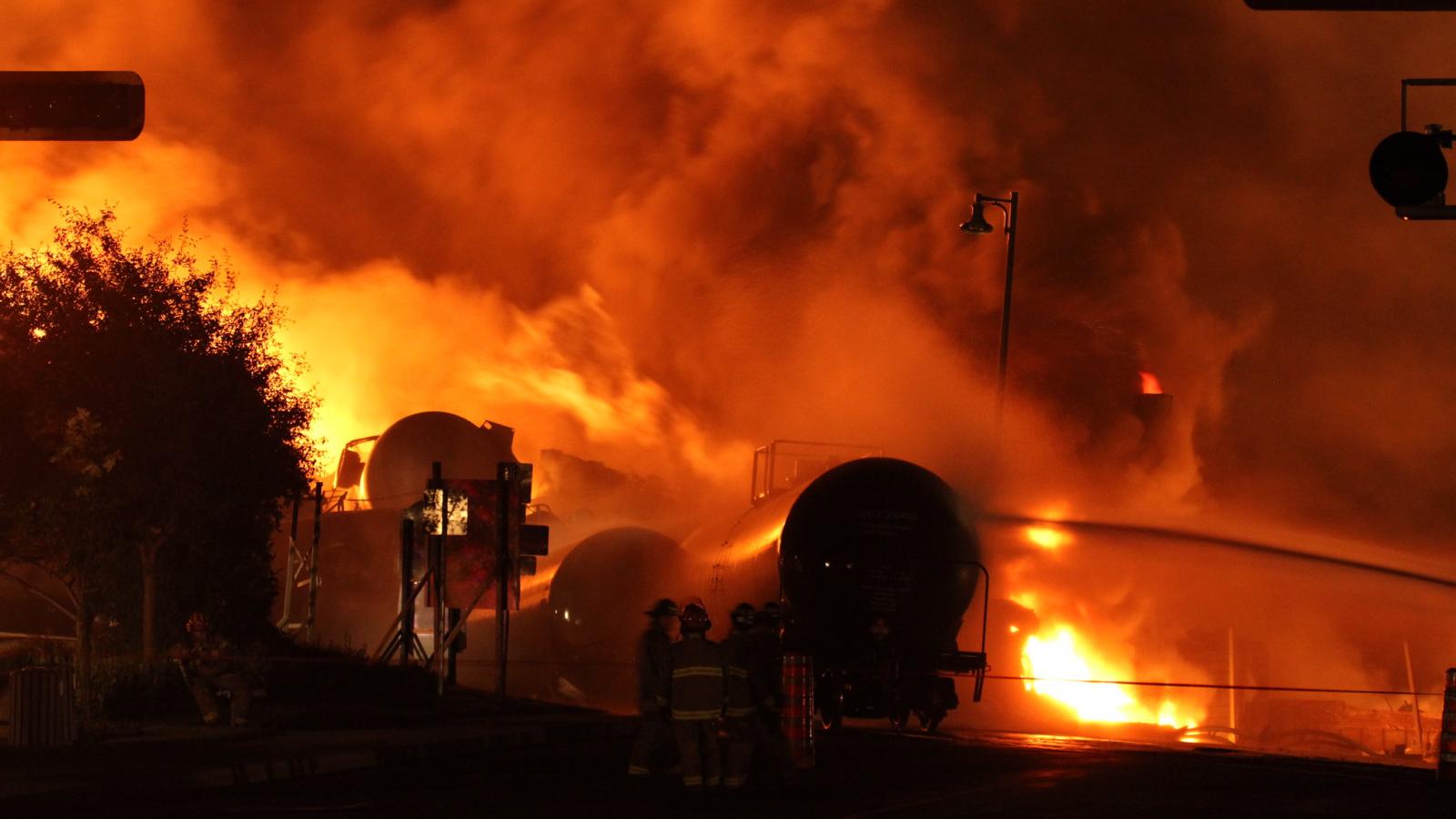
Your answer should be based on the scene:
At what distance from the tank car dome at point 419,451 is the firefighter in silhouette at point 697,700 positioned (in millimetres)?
35956

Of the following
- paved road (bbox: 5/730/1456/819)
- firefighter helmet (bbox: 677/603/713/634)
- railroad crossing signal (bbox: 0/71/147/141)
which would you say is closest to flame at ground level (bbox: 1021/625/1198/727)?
paved road (bbox: 5/730/1456/819)

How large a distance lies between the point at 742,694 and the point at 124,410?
17.1 meters

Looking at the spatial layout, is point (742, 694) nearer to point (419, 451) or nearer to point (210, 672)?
point (210, 672)

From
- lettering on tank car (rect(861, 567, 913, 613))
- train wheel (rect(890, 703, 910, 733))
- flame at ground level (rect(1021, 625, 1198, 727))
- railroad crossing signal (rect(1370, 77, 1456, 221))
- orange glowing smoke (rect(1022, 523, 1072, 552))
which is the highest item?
railroad crossing signal (rect(1370, 77, 1456, 221))

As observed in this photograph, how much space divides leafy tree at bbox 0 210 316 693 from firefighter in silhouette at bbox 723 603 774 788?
13.9 meters

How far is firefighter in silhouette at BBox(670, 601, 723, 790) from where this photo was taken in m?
13.7

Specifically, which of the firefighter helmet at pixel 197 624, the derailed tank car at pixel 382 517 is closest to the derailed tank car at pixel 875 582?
the firefighter helmet at pixel 197 624

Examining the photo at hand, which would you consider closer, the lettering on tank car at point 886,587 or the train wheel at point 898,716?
the lettering on tank car at point 886,587

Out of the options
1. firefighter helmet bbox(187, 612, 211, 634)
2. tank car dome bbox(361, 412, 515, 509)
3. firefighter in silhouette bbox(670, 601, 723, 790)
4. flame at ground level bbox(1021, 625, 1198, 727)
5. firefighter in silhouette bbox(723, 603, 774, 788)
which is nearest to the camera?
firefighter in silhouette bbox(670, 601, 723, 790)

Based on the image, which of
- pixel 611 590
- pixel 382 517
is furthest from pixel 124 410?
pixel 382 517

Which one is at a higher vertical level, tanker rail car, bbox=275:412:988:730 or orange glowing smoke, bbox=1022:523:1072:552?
orange glowing smoke, bbox=1022:523:1072:552

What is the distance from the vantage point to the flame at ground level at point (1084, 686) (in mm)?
30344

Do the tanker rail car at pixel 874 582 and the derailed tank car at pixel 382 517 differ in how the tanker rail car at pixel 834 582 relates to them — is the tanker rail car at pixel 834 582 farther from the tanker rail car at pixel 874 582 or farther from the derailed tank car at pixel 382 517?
the derailed tank car at pixel 382 517

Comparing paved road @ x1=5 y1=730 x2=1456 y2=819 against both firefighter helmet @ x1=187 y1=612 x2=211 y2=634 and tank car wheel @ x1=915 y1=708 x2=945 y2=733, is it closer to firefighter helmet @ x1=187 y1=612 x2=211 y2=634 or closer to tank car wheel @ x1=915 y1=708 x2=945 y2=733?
firefighter helmet @ x1=187 y1=612 x2=211 y2=634
